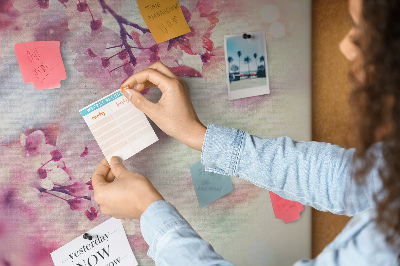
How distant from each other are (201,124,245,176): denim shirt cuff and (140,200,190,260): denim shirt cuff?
155mm

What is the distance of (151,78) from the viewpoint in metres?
0.70

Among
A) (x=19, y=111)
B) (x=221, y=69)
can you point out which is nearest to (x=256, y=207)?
(x=221, y=69)

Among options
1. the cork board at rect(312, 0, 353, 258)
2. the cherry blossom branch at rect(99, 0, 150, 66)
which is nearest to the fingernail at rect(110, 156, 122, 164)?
the cherry blossom branch at rect(99, 0, 150, 66)

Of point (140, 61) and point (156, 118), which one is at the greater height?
point (140, 61)

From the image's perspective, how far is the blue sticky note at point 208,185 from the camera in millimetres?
822

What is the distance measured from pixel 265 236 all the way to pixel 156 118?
459 millimetres

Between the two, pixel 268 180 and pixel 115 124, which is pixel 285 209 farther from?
pixel 115 124

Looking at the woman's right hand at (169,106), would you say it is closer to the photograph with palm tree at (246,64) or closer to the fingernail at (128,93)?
the fingernail at (128,93)

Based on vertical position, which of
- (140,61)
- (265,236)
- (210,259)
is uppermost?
(140,61)

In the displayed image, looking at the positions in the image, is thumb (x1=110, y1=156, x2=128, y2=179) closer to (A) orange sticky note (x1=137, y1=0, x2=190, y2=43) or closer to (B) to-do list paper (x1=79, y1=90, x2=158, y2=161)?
(B) to-do list paper (x1=79, y1=90, x2=158, y2=161)

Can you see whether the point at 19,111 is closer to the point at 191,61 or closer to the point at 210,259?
the point at 191,61

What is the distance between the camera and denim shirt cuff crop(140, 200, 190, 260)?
55cm

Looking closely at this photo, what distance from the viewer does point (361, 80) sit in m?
0.47

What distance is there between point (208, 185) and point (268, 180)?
7.9 inches
